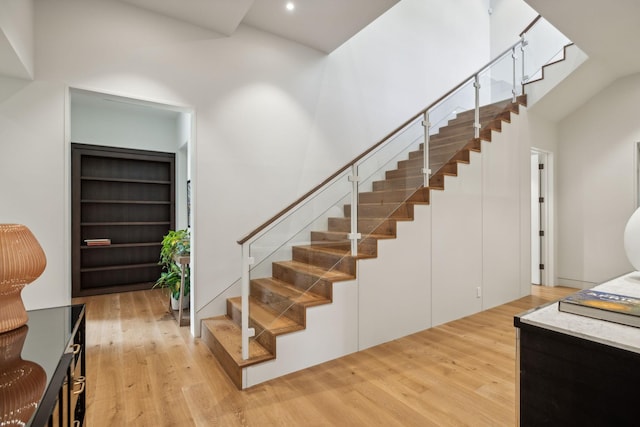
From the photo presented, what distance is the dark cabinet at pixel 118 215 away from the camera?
206 inches

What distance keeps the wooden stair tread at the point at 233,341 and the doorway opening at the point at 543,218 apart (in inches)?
196

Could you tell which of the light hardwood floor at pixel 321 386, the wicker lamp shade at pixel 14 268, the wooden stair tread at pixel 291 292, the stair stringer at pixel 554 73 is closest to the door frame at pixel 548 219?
the stair stringer at pixel 554 73

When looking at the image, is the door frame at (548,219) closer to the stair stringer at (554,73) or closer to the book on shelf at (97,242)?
the stair stringer at (554,73)

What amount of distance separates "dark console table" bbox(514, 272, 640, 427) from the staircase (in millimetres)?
1825

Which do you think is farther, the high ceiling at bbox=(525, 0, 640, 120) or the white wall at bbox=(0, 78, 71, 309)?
the high ceiling at bbox=(525, 0, 640, 120)

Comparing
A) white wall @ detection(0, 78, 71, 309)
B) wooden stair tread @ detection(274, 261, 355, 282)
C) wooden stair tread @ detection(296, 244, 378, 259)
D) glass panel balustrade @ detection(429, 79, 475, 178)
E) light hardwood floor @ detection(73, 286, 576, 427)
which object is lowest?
light hardwood floor @ detection(73, 286, 576, 427)

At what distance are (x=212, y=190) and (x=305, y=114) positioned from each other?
4.98 feet

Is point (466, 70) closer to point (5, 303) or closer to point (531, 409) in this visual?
point (531, 409)

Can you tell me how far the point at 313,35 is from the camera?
12.5 ft

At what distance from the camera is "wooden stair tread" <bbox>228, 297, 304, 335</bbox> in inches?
101

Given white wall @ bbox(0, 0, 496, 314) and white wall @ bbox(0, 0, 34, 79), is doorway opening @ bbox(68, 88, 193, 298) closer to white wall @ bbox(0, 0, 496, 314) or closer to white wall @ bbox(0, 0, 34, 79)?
white wall @ bbox(0, 0, 496, 314)

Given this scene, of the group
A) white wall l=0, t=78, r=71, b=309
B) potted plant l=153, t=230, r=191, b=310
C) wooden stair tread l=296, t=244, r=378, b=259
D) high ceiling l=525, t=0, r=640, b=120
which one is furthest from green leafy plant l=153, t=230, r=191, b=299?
high ceiling l=525, t=0, r=640, b=120

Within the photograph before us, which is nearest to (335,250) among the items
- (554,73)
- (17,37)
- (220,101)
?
(220,101)

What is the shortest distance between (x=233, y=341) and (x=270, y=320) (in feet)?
1.23
